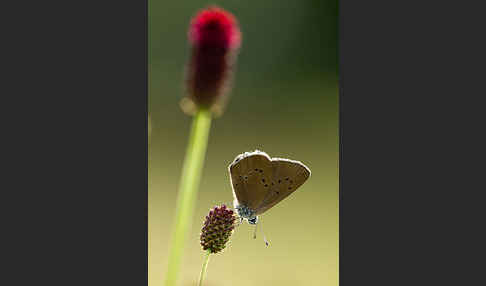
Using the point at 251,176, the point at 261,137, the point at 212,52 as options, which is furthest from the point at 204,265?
the point at 261,137

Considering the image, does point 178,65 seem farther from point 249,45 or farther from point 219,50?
point 219,50

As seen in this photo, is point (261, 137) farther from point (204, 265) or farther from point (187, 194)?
point (187, 194)

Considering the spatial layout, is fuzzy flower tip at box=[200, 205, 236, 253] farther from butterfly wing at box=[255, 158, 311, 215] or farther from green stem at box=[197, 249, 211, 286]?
butterfly wing at box=[255, 158, 311, 215]

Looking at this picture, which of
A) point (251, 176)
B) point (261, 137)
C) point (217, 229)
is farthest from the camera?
point (261, 137)

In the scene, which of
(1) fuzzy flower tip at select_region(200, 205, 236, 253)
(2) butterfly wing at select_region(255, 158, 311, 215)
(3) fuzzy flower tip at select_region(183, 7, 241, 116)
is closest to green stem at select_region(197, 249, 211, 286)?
(1) fuzzy flower tip at select_region(200, 205, 236, 253)

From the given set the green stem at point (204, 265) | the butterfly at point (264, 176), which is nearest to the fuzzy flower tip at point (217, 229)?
the green stem at point (204, 265)

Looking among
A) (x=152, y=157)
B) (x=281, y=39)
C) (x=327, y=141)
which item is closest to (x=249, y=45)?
(x=281, y=39)

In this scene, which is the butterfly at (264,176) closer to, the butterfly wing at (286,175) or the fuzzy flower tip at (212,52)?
the butterfly wing at (286,175)
